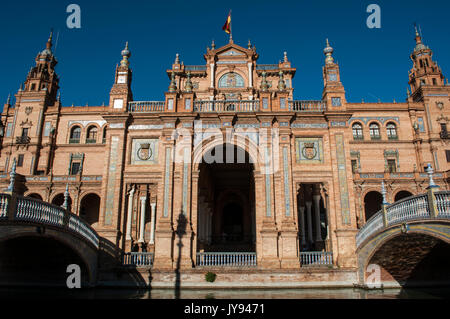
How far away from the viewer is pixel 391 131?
3572 centimetres

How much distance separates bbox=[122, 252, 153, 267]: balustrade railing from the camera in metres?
16.0

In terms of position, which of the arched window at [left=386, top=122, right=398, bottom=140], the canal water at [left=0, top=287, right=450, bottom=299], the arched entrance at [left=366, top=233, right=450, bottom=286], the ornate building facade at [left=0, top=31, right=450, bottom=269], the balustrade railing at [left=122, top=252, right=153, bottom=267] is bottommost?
the canal water at [left=0, top=287, right=450, bottom=299]

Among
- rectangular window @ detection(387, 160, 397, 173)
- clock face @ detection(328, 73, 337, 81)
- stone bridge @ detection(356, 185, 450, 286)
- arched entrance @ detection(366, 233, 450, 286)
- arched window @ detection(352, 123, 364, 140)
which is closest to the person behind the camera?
stone bridge @ detection(356, 185, 450, 286)

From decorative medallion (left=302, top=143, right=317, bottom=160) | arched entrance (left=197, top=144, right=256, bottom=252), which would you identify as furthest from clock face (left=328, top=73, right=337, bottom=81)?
arched entrance (left=197, top=144, right=256, bottom=252)

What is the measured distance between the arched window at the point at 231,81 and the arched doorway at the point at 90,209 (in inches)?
594

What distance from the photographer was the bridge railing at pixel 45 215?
9622mm

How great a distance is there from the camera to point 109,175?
56.7ft

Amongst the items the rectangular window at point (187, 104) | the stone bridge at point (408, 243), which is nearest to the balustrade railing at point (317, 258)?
the stone bridge at point (408, 243)

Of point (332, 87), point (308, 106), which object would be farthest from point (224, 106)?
point (332, 87)

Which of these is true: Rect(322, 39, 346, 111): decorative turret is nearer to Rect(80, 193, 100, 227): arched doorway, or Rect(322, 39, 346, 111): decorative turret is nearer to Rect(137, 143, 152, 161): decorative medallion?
Rect(137, 143, 152, 161): decorative medallion

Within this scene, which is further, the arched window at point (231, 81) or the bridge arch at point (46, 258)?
the arched window at point (231, 81)

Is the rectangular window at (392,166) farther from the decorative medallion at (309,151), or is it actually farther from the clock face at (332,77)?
the decorative medallion at (309,151)

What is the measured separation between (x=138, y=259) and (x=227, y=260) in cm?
405

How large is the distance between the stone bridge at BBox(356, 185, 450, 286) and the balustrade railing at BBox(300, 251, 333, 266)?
4.43ft
